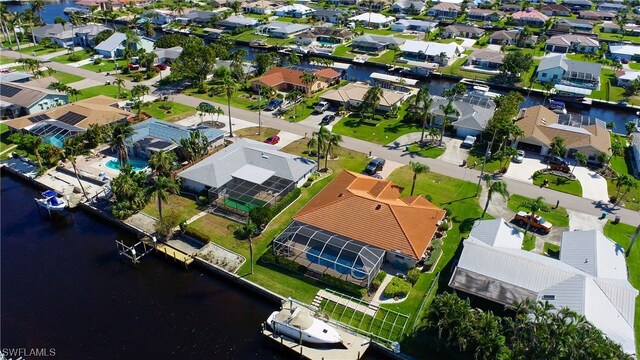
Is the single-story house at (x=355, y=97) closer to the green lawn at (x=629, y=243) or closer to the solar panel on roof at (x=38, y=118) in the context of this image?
the green lawn at (x=629, y=243)

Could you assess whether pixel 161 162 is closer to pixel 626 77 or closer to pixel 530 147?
pixel 530 147

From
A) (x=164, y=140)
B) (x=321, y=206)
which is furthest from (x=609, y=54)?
(x=164, y=140)

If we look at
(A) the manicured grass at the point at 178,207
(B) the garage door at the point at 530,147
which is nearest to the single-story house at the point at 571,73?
(B) the garage door at the point at 530,147

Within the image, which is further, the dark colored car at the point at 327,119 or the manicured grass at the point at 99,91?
the manicured grass at the point at 99,91

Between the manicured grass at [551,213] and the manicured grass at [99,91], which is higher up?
the manicured grass at [99,91]

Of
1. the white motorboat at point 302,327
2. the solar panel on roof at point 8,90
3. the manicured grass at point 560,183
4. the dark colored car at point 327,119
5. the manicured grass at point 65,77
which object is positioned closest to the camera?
the white motorboat at point 302,327

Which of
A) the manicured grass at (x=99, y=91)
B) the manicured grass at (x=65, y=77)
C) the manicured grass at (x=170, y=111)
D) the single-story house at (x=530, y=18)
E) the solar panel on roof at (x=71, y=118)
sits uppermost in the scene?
the single-story house at (x=530, y=18)

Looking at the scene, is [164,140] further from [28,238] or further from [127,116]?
[28,238]
